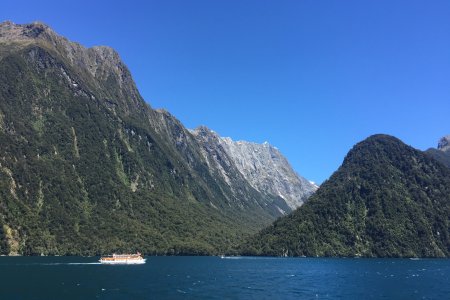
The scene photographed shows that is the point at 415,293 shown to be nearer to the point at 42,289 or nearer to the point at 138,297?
the point at 138,297

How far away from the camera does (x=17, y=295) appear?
128m

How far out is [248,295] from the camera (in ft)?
456

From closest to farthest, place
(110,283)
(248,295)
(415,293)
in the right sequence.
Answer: (248,295)
(415,293)
(110,283)

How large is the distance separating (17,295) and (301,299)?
245ft

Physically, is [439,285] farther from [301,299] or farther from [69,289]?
[69,289]

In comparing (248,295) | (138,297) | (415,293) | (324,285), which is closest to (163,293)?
(138,297)

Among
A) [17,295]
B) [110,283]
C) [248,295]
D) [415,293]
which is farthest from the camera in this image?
[110,283]

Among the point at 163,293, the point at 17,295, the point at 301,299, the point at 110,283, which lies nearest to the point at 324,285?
the point at 301,299

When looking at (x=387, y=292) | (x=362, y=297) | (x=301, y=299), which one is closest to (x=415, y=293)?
(x=387, y=292)

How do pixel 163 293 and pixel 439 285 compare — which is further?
pixel 439 285

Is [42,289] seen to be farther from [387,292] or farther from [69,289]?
[387,292]

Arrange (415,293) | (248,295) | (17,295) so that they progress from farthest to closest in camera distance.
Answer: (415,293) → (248,295) → (17,295)

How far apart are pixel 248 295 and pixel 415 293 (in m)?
53.5

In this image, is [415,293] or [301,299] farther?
[415,293]
